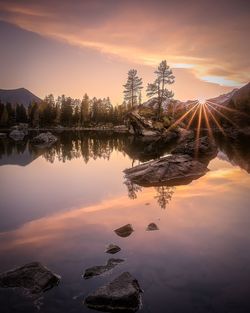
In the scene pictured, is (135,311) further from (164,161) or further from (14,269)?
(164,161)

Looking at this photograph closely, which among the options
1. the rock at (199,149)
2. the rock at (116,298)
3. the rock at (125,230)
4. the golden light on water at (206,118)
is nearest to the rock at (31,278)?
the rock at (116,298)

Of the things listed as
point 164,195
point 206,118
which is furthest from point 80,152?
point 206,118

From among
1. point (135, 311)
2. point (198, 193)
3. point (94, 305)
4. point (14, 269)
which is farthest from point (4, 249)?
point (198, 193)

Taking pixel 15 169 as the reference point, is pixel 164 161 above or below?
above

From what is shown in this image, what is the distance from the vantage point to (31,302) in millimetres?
6375

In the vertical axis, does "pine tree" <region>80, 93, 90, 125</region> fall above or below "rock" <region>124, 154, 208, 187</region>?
above

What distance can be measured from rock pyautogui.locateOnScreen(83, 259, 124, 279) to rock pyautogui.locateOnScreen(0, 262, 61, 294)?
28.3 inches

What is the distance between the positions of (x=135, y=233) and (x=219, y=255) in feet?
9.83

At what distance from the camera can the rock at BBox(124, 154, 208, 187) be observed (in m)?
19.0

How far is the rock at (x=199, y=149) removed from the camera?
29792 mm

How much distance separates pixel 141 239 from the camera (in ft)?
32.4

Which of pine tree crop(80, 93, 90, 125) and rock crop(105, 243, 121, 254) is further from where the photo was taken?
pine tree crop(80, 93, 90, 125)

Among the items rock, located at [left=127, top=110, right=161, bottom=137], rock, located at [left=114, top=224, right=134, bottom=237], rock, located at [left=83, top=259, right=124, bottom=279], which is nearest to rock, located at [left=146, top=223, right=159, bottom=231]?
rock, located at [left=114, top=224, right=134, bottom=237]

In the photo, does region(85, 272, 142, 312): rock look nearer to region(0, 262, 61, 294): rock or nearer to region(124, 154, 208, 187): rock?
region(0, 262, 61, 294): rock
